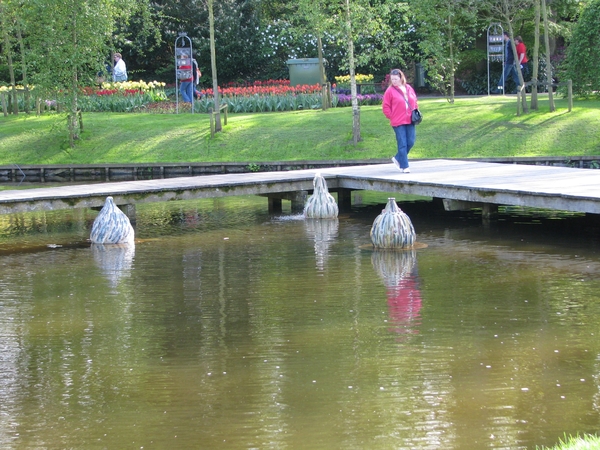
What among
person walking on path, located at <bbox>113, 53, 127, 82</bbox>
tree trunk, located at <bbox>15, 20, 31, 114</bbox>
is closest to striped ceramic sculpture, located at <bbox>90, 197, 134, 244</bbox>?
tree trunk, located at <bbox>15, 20, 31, 114</bbox>

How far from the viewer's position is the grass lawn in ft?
75.4

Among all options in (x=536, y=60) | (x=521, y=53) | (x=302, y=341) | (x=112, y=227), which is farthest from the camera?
(x=521, y=53)

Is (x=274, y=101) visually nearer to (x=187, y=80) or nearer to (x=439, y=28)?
(x=187, y=80)

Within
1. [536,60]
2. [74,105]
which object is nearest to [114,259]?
[74,105]

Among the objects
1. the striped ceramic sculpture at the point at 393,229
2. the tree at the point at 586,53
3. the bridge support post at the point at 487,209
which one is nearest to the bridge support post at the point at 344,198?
the bridge support post at the point at 487,209

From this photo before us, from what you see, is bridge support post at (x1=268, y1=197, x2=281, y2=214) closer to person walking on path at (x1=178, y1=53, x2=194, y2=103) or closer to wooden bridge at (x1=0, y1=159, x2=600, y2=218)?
wooden bridge at (x1=0, y1=159, x2=600, y2=218)

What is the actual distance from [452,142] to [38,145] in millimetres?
11181

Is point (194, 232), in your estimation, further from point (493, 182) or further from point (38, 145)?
point (38, 145)

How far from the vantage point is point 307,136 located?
24734 mm

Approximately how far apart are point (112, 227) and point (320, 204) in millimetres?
4007

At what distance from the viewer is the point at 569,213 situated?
17.5m

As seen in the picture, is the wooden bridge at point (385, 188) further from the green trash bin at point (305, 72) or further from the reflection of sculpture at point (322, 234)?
the green trash bin at point (305, 72)

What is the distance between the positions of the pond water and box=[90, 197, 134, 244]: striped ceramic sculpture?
348mm

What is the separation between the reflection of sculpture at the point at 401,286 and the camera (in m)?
10.1
